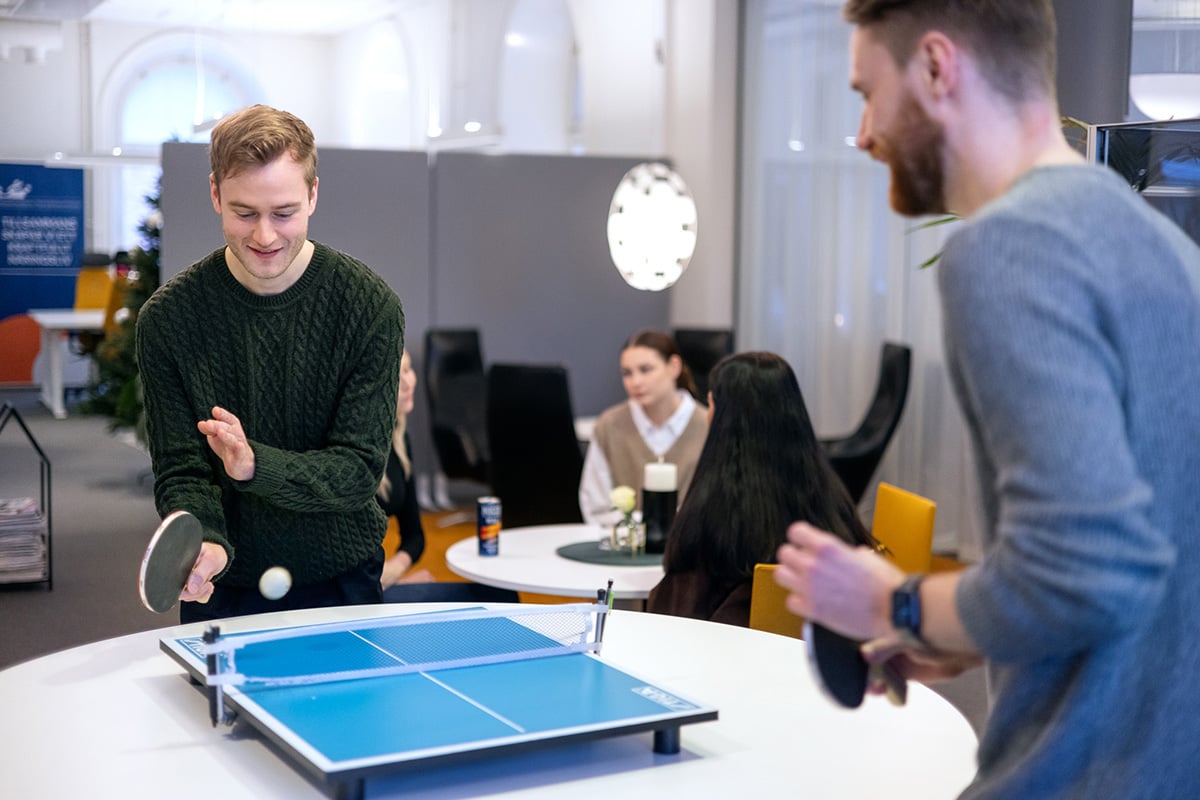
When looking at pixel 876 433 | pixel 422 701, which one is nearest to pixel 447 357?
→ pixel 876 433

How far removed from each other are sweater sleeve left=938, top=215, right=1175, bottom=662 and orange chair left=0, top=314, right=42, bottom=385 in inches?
180

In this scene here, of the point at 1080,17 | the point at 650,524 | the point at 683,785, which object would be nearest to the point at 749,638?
the point at 683,785

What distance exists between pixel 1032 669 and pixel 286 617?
1435 mm

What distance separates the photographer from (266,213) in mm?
2111

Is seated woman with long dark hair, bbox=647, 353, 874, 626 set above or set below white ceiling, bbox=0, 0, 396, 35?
below

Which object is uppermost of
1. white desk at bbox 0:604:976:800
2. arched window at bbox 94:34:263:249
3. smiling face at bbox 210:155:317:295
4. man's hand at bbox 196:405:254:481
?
arched window at bbox 94:34:263:249

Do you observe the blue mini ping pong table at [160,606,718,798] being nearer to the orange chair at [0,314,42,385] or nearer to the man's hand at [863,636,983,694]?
the man's hand at [863,636,983,694]

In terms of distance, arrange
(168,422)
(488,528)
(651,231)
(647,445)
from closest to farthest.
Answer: (168,422) → (488,528) → (647,445) → (651,231)

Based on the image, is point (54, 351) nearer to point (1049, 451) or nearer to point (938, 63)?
point (938, 63)

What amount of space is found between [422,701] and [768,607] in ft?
3.84

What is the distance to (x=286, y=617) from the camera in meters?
2.25

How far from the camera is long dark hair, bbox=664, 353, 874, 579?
9.95 ft

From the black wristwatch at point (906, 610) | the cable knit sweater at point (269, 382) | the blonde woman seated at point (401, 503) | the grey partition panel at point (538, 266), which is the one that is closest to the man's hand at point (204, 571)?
the cable knit sweater at point (269, 382)

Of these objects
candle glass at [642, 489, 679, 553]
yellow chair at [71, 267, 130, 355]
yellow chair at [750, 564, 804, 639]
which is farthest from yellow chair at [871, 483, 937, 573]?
yellow chair at [71, 267, 130, 355]
